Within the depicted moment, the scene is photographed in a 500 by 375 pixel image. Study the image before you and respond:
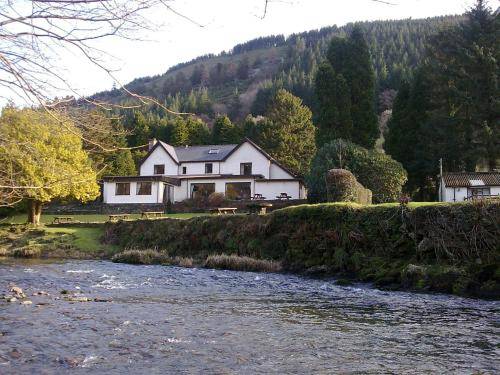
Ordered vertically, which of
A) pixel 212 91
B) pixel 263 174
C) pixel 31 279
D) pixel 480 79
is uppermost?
pixel 212 91

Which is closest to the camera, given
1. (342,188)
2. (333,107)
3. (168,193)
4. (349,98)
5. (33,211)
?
(342,188)

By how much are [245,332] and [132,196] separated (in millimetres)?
37752

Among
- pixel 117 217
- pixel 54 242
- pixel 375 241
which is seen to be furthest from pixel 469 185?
pixel 54 242

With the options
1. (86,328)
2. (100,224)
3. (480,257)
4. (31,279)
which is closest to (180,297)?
(86,328)

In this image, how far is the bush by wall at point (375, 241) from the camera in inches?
617

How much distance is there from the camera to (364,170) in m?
33.6

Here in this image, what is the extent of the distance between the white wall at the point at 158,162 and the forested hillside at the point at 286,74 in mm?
14849

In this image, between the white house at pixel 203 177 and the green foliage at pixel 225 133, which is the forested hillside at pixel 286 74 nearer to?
the green foliage at pixel 225 133

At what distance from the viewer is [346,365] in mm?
6598

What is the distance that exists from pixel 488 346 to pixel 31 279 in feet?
46.1

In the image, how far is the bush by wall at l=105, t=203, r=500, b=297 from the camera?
15.7 m

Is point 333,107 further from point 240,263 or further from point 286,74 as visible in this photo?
point 286,74

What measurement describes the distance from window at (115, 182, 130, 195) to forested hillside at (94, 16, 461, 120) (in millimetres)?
21694

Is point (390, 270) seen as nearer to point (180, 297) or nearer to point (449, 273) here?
point (449, 273)
